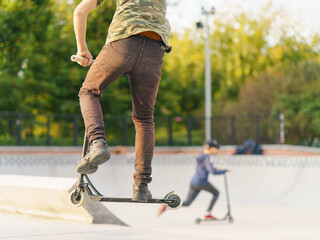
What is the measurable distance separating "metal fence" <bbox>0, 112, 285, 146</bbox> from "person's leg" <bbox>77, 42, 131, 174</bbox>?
22.5 meters

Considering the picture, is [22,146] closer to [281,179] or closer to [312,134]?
[281,179]

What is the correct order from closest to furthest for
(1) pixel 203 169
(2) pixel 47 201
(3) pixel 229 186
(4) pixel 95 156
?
(4) pixel 95 156
(2) pixel 47 201
(1) pixel 203 169
(3) pixel 229 186

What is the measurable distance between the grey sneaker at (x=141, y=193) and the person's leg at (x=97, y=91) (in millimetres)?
455

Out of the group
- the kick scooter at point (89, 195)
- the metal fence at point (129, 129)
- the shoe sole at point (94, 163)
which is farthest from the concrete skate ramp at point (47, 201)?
the metal fence at point (129, 129)

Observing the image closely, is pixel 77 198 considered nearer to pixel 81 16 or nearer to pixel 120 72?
pixel 120 72

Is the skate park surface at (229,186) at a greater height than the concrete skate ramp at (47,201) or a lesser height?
lesser

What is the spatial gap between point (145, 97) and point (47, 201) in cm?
445

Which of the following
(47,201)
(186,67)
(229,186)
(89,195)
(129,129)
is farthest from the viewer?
(186,67)

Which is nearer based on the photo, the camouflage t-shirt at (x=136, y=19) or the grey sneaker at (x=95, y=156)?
the grey sneaker at (x=95, y=156)

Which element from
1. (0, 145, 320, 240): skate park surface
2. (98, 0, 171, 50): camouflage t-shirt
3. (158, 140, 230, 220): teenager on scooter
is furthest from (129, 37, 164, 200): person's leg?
(0, 145, 320, 240): skate park surface

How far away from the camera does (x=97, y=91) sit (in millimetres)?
4504

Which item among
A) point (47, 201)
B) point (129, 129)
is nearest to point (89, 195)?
A: point (47, 201)

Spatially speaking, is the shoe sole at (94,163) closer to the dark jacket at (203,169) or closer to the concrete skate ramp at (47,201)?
the concrete skate ramp at (47,201)

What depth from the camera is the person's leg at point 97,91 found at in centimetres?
441
